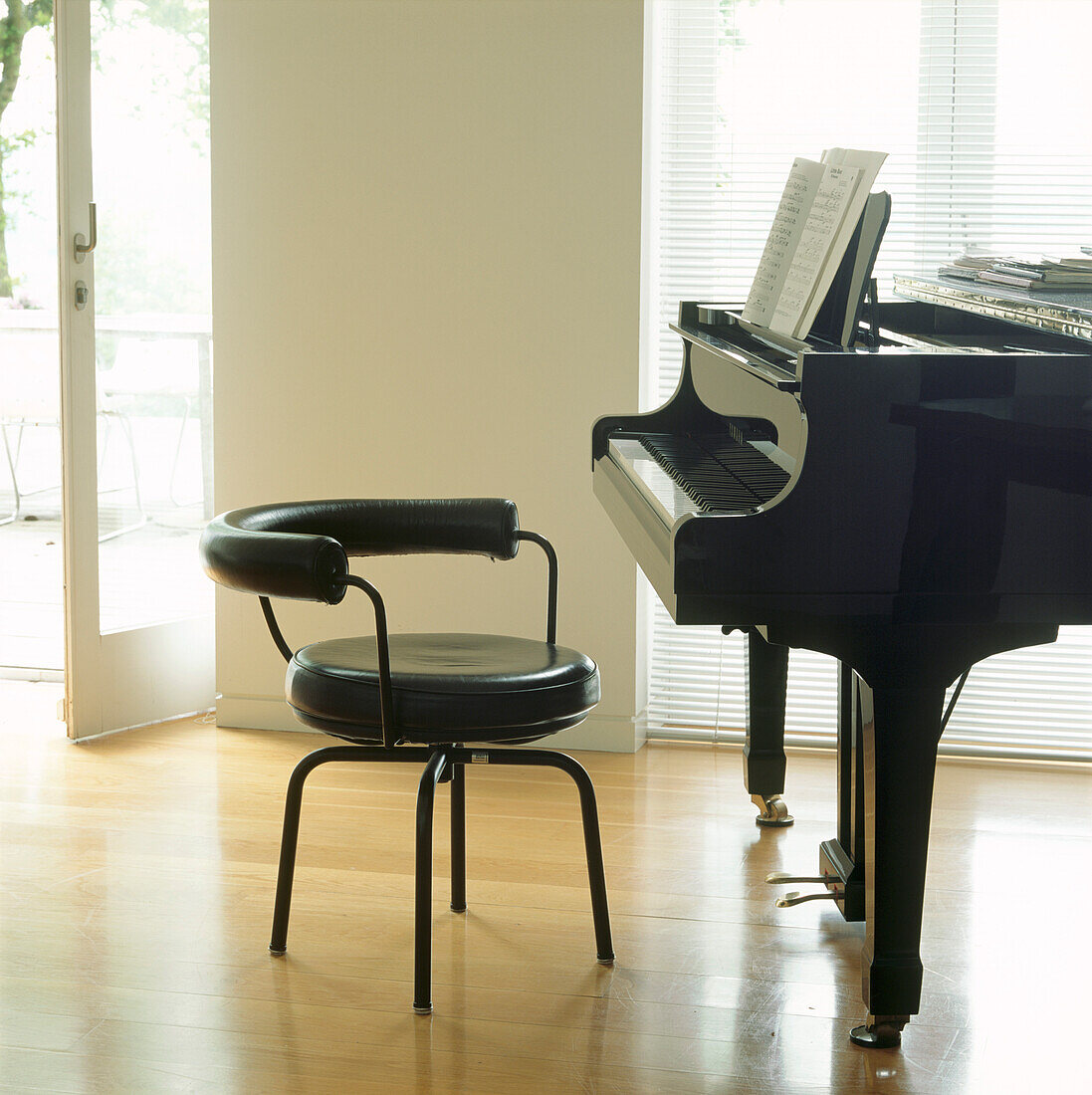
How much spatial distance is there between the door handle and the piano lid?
82.1 inches

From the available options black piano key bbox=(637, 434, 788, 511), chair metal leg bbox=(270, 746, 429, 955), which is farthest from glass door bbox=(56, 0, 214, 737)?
black piano key bbox=(637, 434, 788, 511)

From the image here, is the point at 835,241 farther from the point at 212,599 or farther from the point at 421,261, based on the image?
the point at 212,599

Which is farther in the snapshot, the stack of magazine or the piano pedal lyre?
the piano pedal lyre

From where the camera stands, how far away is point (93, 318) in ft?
11.4

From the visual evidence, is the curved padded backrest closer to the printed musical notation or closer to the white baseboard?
the printed musical notation

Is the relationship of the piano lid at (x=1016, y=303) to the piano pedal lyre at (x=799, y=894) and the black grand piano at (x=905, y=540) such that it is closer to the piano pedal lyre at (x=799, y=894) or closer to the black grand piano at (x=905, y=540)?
the black grand piano at (x=905, y=540)

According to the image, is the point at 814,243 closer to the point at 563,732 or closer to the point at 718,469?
→ the point at 718,469

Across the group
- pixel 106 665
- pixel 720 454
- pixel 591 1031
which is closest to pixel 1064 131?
pixel 720 454

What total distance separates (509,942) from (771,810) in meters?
0.83

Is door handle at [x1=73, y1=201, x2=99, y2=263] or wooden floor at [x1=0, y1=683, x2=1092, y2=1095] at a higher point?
door handle at [x1=73, y1=201, x2=99, y2=263]

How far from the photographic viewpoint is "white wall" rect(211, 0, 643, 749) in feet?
10.9

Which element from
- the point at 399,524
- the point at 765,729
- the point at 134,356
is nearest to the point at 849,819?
the point at 765,729

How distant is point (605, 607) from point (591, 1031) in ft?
5.07

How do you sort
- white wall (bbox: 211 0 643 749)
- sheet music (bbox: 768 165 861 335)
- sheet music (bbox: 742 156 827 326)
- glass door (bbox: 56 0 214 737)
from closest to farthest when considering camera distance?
sheet music (bbox: 768 165 861 335)
sheet music (bbox: 742 156 827 326)
white wall (bbox: 211 0 643 749)
glass door (bbox: 56 0 214 737)
